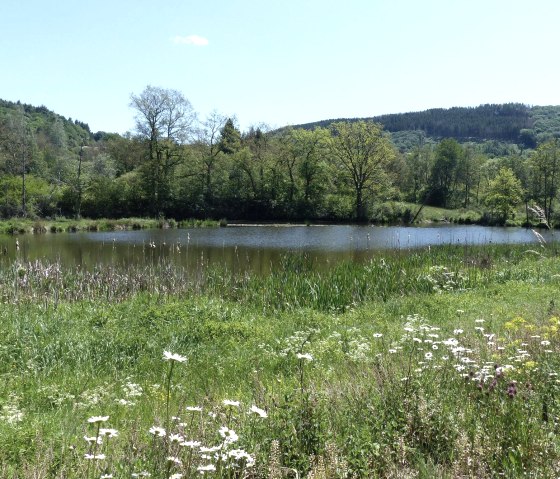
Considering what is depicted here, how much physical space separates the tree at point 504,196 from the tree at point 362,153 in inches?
567

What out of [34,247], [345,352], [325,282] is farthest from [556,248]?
[34,247]

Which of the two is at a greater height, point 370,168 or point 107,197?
point 370,168

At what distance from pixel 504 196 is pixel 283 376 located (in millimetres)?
62229

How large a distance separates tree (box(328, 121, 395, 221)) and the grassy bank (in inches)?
817

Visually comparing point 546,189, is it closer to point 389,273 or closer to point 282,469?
point 389,273

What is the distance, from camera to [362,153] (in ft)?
210

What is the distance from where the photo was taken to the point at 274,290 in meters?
12.7

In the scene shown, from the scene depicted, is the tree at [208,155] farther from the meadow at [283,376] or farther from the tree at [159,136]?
the meadow at [283,376]

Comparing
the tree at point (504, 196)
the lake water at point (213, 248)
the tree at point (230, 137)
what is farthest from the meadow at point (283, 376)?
the tree at point (230, 137)

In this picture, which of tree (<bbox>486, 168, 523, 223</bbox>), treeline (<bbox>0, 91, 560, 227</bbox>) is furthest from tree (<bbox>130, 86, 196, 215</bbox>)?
tree (<bbox>486, 168, 523, 223</bbox>)

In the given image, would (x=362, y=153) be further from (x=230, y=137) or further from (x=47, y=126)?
(x=47, y=126)

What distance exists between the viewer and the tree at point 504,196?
6031 cm

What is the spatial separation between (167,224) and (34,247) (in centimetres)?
2048

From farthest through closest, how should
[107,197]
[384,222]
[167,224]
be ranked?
1. [384,222]
2. [107,197]
3. [167,224]
